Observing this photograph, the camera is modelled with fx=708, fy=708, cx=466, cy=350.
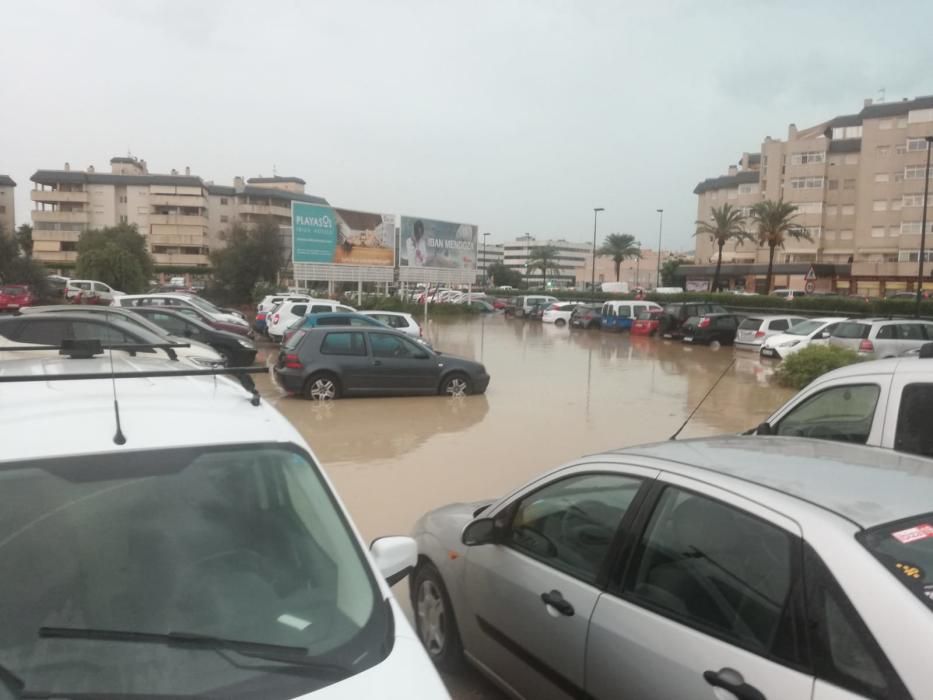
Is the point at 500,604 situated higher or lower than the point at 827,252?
lower

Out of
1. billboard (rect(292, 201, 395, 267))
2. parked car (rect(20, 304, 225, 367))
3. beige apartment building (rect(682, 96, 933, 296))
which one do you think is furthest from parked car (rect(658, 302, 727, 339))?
beige apartment building (rect(682, 96, 933, 296))

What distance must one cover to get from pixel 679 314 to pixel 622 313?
16.5 feet

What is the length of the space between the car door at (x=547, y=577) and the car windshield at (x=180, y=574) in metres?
1.10

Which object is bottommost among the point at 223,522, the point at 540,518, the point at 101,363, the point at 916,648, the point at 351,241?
the point at 540,518

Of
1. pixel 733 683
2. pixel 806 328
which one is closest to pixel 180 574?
pixel 733 683

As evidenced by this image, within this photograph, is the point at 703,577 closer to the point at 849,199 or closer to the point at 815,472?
the point at 815,472

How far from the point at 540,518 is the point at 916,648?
6.10 feet

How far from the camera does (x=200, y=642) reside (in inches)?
75.4

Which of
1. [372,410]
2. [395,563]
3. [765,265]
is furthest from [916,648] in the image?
[765,265]

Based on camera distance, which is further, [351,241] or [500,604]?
[351,241]

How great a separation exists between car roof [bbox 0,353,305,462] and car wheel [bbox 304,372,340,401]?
10.1 metres

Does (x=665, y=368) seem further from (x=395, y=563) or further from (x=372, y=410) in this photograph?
(x=395, y=563)

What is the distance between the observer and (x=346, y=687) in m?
1.83

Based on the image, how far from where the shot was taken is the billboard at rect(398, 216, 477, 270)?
42.9 m
